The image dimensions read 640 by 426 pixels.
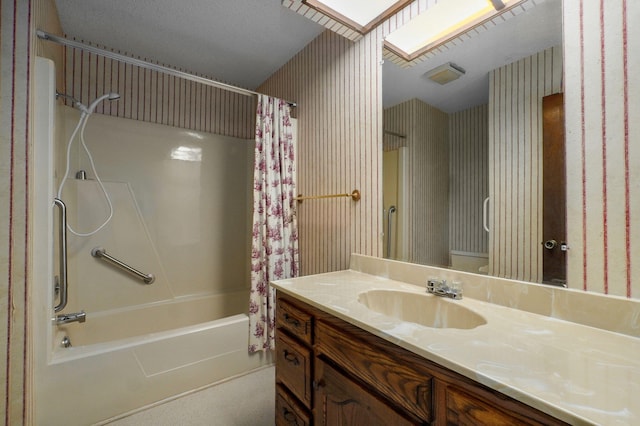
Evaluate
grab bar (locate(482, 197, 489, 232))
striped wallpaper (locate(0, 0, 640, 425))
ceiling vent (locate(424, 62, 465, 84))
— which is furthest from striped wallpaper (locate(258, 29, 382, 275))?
grab bar (locate(482, 197, 489, 232))

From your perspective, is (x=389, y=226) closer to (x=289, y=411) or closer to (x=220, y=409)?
(x=289, y=411)

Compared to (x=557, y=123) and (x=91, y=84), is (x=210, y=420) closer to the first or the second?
(x=557, y=123)

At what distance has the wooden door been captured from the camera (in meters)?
0.88

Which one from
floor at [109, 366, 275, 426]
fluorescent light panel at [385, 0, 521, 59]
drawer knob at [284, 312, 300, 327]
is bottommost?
floor at [109, 366, 275, 426]

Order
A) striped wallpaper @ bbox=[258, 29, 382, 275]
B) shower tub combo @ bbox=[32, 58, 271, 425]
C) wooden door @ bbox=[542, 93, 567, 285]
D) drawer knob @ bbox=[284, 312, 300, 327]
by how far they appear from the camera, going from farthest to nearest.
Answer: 1. striped wallpaper @ bbox=[258, 29, 382, 275]
2. shower tub combo @ bbox=[32, 58, 271, 425]
3. drawer knob @ bbox=[284, 312, 300, 327]
4. wooden door @ bbox=[542, 93, 567, 285]

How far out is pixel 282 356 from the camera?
1.19 meters

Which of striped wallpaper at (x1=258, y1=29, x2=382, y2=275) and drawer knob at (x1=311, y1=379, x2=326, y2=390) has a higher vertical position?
striped wallpaper at (x1=258, y1=29, x2=382, y2=275)

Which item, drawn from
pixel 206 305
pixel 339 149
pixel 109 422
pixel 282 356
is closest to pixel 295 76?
pixel 339 149

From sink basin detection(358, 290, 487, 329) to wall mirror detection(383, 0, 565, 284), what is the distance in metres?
0.20

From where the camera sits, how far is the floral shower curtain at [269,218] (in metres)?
1.89

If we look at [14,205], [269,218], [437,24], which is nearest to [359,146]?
[437,24]

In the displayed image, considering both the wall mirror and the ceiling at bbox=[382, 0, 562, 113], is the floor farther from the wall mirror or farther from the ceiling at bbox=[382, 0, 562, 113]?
the ceiling at bbox=[382, 0, 562, 113]

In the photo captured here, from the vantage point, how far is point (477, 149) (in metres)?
1.11

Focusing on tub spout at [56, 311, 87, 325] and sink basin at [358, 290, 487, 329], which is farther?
tub spout at [56, 311, 87, 325]
